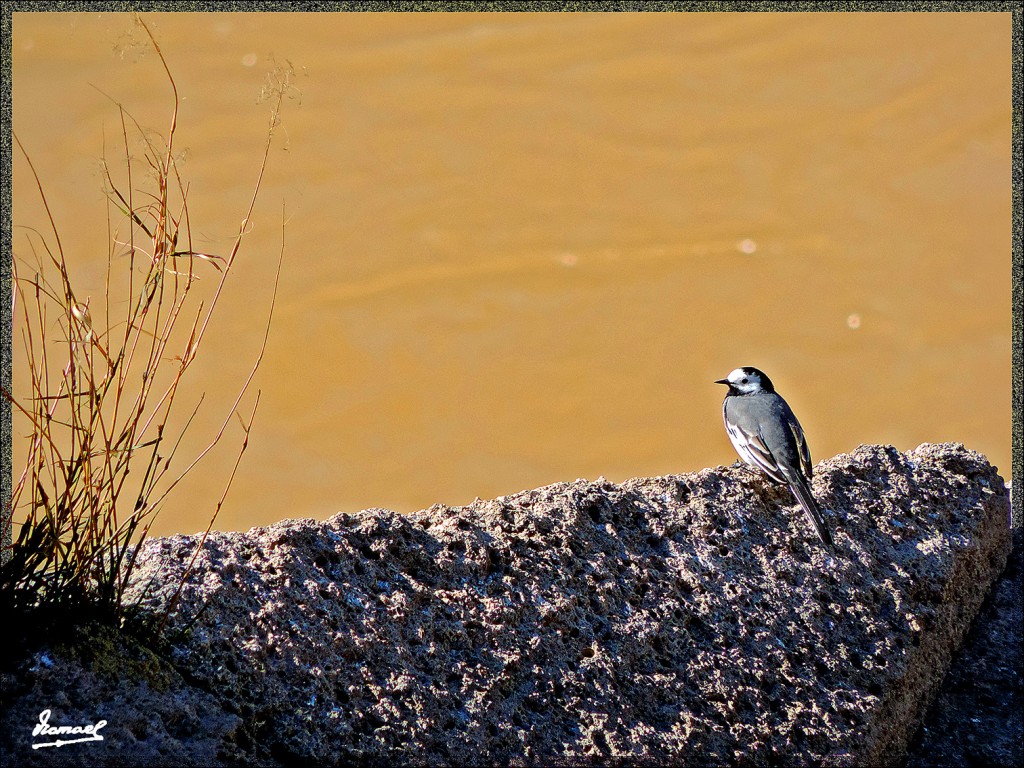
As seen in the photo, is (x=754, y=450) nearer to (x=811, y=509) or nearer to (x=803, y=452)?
(x=803, y=452)

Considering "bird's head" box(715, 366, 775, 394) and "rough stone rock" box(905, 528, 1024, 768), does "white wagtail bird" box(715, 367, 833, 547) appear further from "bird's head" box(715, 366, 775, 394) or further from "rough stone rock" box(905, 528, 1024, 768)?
"rough stone rock" box(905, 528, 1024, 768)

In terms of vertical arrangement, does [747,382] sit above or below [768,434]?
above

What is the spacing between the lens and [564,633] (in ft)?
7.51

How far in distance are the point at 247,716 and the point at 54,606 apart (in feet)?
1.51

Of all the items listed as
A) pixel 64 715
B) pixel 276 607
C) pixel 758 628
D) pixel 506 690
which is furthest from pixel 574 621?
pixel 64 715

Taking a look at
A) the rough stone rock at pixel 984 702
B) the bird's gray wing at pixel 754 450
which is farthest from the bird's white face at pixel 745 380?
the rough stone rock at pixel 984 702

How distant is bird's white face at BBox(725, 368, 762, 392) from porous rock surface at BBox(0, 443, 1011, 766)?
0.83m

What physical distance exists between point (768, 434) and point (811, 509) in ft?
1.47

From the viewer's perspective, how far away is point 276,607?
2166 mm

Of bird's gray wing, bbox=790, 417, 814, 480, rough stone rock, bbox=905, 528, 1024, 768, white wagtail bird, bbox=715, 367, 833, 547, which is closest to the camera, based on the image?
rough stone rock, bbox=905, 528, 1024, 768

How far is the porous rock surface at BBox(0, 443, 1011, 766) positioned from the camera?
2055 millimetres
